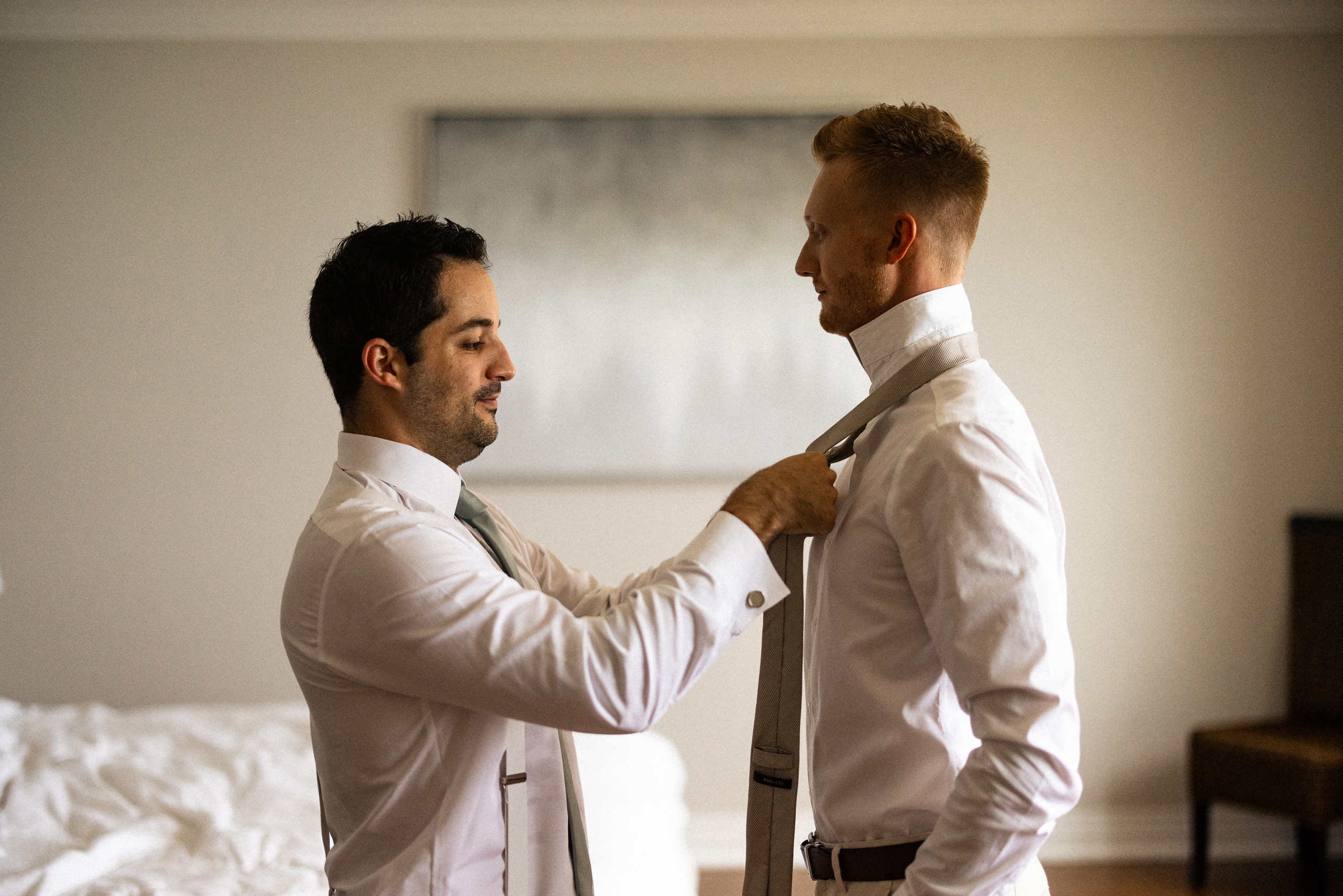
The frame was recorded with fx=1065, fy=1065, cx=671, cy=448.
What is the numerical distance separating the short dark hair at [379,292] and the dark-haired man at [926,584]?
48 centimetres

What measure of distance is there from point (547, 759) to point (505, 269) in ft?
7.91

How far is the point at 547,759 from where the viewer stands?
4.44ft

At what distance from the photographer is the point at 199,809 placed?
6.94ft

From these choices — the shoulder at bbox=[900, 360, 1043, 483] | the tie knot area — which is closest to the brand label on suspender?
the shoulder at bbox=[900, 360, 1043, 483]

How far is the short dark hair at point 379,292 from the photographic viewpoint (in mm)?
1317

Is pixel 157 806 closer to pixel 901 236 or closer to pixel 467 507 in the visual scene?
pixel 467 507

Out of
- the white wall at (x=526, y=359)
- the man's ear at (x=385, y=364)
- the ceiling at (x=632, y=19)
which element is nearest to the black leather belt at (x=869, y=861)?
the man's ear at (x=385, y=364)

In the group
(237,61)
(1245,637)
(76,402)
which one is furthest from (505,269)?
(1245,637)

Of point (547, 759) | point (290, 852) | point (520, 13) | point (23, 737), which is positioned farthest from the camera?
point (520, 13)

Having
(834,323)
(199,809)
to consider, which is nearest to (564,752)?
(834,323)

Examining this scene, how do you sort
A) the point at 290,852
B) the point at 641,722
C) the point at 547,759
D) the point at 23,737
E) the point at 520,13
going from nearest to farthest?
the point at 641,722
the point at 547,759
the point at 290,852
the point at 23,737
the point at 520,13

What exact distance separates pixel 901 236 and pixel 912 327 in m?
0.11

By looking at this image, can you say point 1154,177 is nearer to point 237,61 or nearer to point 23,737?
point 237,61

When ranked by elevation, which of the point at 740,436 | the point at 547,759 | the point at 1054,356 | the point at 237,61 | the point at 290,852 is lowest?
the point at 290,852
